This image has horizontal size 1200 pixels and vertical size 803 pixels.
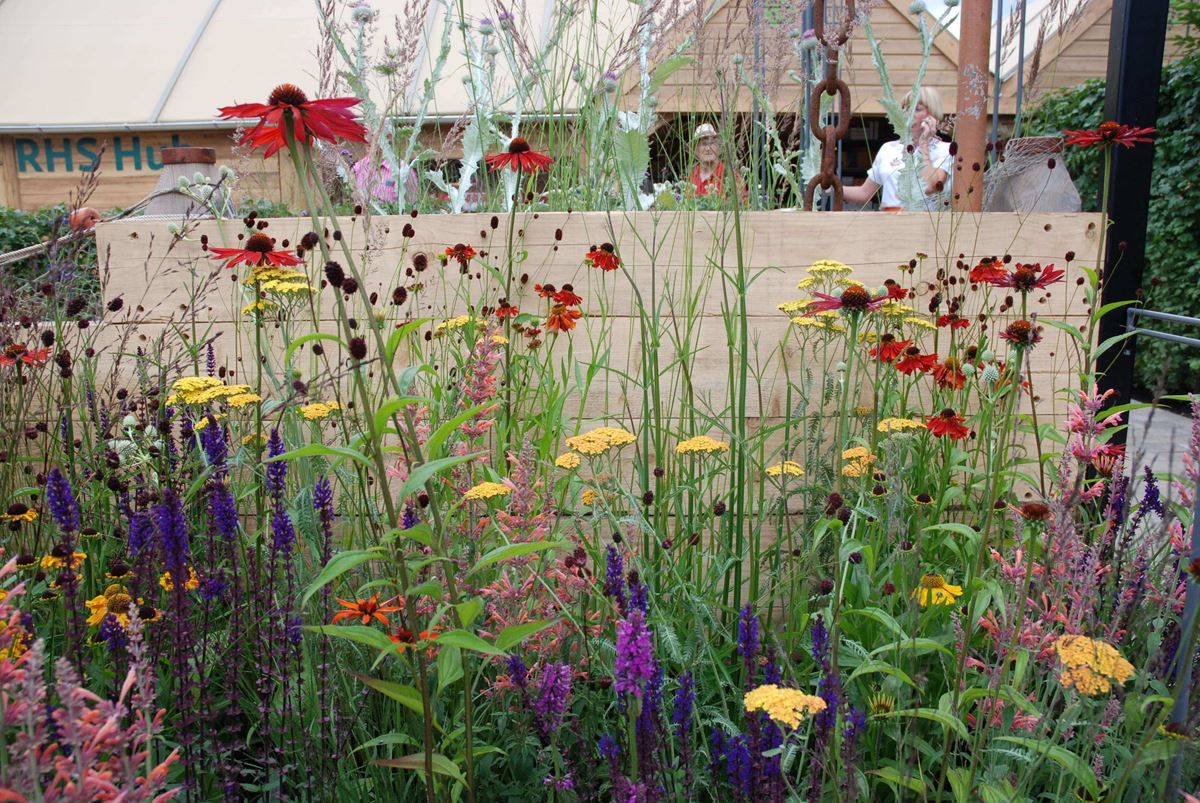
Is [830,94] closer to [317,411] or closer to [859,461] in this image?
[859,461]

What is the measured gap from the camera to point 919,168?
2570 millimetres

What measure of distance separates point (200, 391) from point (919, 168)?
6.54ft

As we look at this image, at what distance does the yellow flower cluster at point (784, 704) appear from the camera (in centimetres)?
85

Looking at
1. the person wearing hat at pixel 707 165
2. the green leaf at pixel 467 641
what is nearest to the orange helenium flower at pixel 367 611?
the green leaf at pixel 467 641

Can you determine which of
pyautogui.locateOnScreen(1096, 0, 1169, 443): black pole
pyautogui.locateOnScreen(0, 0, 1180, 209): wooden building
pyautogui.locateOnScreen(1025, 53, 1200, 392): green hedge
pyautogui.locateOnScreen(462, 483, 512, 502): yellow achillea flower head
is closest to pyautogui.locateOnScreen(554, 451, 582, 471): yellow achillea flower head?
→ pyautogui.locateOnScreen(462, 483, 512, 502): yellow achillea flower head

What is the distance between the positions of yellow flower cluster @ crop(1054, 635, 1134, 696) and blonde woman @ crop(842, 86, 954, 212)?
1.77 m

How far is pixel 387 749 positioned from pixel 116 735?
82cm

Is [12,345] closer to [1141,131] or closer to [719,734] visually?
[719,734]

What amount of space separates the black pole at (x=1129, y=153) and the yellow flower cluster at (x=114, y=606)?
2.28 meters

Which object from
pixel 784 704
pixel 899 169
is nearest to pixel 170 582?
pixel 784 704

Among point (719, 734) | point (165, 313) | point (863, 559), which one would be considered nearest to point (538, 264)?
point (165, 313)

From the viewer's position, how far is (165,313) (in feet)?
7.84

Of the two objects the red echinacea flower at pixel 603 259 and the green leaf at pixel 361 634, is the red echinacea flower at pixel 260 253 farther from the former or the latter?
the red echinacea flower at pixel 603 259

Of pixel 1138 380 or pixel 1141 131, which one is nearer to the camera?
pixel 1141 131
